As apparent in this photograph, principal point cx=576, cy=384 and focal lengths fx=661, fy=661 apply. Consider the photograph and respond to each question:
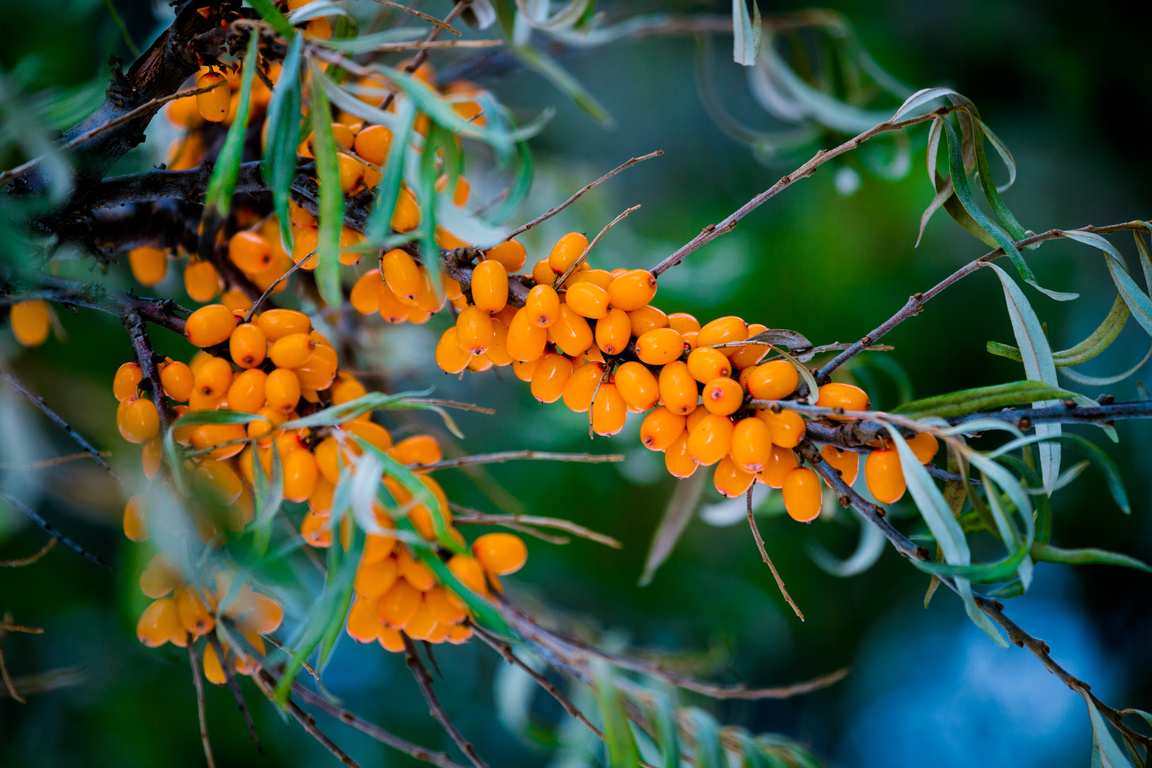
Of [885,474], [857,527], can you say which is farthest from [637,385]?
[857,527]

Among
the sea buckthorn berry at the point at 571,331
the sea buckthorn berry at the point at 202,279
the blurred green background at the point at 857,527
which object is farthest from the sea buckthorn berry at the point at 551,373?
the blurred green background at the point at 857,527

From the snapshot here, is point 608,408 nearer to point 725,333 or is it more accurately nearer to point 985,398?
point 725,333

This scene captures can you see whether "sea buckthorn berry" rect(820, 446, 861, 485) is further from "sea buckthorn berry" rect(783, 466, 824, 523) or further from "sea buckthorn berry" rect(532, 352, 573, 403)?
"sea buckthorn berry" rect(532, 352, 573, 403)

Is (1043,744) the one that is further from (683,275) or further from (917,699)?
(683,275)

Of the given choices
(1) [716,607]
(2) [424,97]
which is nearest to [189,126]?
(2) [424,97]

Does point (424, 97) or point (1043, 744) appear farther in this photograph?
point (1043, 744)

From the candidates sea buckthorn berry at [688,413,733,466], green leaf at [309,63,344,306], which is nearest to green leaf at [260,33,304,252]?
green leaf at [309,63,344,306]

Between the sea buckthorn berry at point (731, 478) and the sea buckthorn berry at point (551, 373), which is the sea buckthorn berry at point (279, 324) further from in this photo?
the sea buckthorn berry at point (731, 478)
